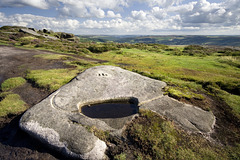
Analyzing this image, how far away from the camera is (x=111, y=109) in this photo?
13352 mm

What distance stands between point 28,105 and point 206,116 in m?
19.9

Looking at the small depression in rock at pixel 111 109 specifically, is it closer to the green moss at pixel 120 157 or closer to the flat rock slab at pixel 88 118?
the flat rock slab at pixel 88 118

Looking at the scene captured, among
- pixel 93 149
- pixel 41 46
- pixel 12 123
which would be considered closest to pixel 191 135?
pixel 93 149

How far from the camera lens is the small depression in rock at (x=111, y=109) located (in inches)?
490

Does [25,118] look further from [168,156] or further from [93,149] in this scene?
[168,156]

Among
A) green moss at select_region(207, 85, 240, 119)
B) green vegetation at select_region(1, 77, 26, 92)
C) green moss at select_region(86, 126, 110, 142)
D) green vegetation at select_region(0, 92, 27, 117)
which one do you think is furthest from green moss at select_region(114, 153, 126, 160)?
green vegetation at select_region(1, 77, 26, 92)

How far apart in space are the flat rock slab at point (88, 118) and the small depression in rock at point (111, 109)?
570 millimetres

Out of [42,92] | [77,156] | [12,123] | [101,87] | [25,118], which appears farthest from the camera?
[42,92]

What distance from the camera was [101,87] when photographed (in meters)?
16.3

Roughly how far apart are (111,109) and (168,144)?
623 centimetres

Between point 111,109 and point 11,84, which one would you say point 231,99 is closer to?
point 111,109

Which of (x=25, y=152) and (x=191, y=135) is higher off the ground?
(x=191, y=135)

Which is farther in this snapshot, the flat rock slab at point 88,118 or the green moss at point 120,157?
the flat rock slab at point 88,118

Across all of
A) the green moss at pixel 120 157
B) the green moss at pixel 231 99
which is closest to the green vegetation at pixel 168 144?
the green moss at pixel 120 157
